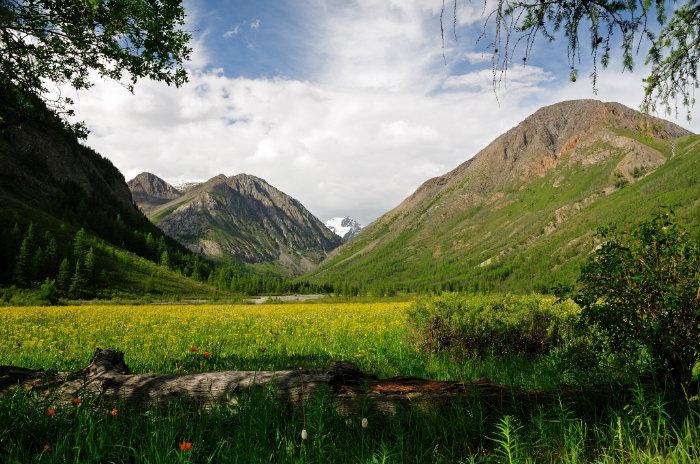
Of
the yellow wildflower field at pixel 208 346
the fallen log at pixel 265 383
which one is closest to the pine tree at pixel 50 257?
the yellow wildflower field at pixel 208 346

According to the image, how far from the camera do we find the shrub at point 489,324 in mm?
10125

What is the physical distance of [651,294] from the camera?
205 inches

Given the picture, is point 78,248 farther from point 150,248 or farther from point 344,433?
point 344,433

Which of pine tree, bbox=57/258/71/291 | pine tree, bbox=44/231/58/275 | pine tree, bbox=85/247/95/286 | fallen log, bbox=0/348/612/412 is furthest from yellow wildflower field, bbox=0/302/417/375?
pine tree, bbox=44/231/58/275

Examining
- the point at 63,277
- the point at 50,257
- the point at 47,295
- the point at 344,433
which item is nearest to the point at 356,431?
the point at 344,433

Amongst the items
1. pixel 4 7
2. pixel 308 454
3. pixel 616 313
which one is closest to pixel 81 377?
pixel 308 454

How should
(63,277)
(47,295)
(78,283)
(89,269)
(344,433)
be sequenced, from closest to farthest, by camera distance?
(344,433) → (47,295) → (63,277) → (78,283) → (89,269)

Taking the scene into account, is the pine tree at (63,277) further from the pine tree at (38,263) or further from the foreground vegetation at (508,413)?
the foreground vegetation at (508,413)

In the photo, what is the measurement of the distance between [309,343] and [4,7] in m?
10.4

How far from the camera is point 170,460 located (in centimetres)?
311

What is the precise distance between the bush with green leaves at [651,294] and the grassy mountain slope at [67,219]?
9799 millimetres

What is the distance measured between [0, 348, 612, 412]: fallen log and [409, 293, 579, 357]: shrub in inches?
209

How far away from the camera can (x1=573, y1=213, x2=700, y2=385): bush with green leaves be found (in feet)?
15.8

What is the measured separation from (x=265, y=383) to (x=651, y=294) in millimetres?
4998
